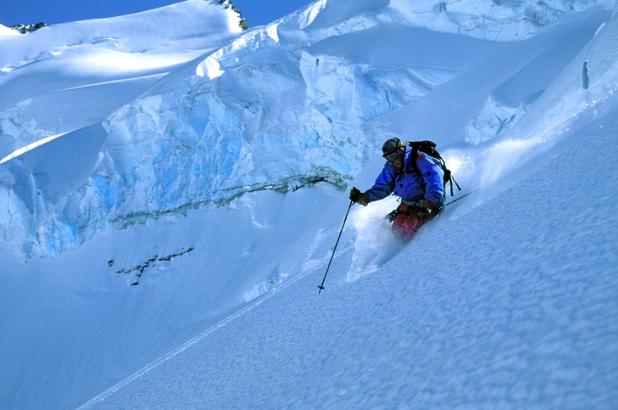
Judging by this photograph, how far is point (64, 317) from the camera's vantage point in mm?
18234

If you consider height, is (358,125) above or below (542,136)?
above

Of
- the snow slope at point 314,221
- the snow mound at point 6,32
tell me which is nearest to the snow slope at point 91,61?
the snow slope at point 314,221

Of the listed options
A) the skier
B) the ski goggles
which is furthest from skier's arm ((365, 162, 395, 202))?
the ski goggles

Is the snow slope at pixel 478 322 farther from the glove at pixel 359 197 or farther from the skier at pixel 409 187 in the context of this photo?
the glove at pixel 359 197

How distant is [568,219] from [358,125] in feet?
A: 43.6

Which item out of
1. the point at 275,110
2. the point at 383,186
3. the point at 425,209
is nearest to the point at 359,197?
the point at 383,186

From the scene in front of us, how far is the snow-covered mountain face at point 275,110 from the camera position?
539 inches

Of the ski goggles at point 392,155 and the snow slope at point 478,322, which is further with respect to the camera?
the ski goggles at point 392,155

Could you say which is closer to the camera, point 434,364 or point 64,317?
point 434,364

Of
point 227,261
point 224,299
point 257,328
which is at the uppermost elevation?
point 227,261

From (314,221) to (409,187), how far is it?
36.7 ft

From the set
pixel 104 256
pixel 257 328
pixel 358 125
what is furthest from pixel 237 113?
pixel 257 328

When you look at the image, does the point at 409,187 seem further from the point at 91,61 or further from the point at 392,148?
the point at 91,61

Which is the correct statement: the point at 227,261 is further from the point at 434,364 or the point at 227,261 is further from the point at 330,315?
the point at 434,364
